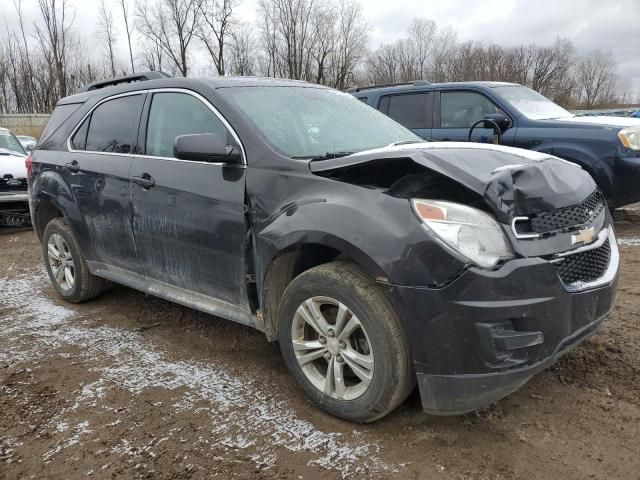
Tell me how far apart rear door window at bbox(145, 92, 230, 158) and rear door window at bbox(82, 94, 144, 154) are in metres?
0.21

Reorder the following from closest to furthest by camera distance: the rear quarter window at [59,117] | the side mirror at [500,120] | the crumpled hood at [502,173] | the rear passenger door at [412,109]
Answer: the crumpled hood at [502,173] → the rear quarter window at [59,117] → the side mirror at [500,120] → the rear passenger door at [412,109]

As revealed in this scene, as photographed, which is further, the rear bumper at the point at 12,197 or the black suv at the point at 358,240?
the rear bumper at the point at 12,197

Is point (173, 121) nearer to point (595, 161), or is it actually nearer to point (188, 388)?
point (188, 388)

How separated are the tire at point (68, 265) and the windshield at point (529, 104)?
18.2ft

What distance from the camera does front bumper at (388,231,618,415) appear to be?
2.13 meters

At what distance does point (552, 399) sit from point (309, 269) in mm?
1431

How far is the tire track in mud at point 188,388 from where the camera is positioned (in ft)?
7.91

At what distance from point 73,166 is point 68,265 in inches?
37.4

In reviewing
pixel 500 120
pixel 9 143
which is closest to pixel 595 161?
pixel 500 120

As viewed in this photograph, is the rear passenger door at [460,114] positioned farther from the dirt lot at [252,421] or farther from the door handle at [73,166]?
the door handle at [73,166]

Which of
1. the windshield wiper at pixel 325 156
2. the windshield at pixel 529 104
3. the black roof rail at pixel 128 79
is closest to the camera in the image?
the windshield wiper at pixel 325 156

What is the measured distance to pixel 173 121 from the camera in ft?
11.6

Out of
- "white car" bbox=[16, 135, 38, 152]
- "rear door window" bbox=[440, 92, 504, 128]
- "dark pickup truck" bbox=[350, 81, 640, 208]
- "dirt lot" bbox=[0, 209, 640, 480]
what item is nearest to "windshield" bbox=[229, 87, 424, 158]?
"dirt lot" bbox=[0, 209, 640, 480]

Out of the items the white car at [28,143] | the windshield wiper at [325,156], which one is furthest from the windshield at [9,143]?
the windshield wiper at [325,156]
